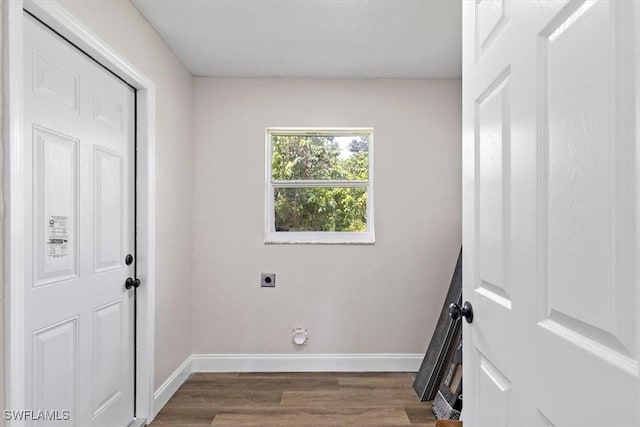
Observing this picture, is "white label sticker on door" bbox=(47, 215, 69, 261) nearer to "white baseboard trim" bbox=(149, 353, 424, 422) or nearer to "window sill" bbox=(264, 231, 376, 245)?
"window sill" bbox=(264, 231, 376, 245)

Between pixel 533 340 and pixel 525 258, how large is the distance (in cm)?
16

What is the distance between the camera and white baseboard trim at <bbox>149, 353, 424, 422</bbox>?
3159 millimetres

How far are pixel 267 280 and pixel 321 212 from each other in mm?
710

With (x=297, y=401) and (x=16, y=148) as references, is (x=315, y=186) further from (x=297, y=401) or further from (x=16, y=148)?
(x=16, y=148)

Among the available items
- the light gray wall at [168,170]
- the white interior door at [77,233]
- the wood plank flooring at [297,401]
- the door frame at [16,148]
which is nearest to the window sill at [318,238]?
the light gray wall at [168,170]

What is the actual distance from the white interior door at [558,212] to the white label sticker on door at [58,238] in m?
1.60

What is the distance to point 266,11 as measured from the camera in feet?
7.30

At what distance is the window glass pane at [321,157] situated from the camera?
3299 mm

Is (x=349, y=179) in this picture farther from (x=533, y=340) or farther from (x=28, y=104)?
(x=533, y=340)

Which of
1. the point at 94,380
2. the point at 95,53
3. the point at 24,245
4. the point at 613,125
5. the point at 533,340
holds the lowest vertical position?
the point at 94,380

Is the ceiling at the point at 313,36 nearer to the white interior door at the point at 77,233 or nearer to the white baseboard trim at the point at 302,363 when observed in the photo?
the white interior door at the point at 77,233

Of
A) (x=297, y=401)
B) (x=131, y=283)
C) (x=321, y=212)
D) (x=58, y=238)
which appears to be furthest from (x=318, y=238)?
(x=58, y=238)

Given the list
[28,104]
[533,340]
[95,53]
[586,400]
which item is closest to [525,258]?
[533,340]

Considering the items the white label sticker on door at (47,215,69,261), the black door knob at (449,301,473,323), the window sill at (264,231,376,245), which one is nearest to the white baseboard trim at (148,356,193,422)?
the window sill at (264,231,376,245)
